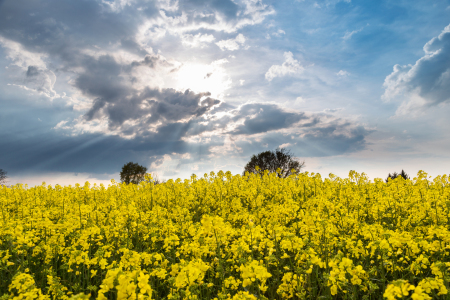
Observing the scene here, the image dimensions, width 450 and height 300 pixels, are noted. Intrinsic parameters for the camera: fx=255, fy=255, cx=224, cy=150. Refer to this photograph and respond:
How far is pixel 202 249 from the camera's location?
496cm

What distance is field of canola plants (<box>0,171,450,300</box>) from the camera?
152 inches

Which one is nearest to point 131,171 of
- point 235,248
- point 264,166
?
point 264,166

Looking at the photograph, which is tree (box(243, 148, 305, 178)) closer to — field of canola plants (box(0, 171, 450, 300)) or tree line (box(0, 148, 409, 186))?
tree line (box(0, 148, 409, 186))

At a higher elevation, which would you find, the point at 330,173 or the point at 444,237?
the point at 330,173

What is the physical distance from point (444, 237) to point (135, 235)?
23.4 feet

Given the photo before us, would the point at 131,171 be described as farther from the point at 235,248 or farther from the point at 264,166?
the point at 235,248

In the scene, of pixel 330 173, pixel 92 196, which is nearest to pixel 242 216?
pixel 330 173

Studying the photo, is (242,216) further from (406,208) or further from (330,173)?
(330,173)

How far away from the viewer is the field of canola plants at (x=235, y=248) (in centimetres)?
386

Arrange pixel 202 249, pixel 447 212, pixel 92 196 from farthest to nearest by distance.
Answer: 1. pixel 92 196
2. pixel 447 212
3. pixel 202 249

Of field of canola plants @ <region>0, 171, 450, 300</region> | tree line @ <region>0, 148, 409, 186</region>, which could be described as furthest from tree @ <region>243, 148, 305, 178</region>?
field of canola plants @ <region>0, 171, 450, 300</region>

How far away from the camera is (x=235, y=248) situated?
487 centimetres

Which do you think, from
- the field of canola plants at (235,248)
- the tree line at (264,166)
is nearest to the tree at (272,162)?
the tree line at (264,166)

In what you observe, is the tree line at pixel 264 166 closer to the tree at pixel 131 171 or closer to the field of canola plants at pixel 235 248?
the tree at pixel 131 171
